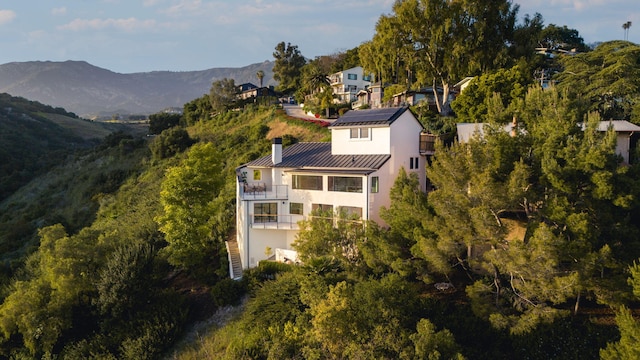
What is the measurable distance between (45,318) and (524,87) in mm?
34534

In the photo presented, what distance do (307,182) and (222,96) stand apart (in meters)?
47.6

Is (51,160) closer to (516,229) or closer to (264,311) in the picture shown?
(264,311)

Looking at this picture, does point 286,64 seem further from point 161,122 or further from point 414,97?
point 414,97

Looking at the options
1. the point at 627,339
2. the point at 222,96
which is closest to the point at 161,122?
the point at 222,96

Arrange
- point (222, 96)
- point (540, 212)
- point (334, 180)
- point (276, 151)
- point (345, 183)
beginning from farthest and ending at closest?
point (222, 96) < point (276, 151) < point (334, 180) < point (345, 183) < point (540, 212)

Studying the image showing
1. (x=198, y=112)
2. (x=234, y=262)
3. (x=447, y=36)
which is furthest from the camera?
(x=198, y=112)

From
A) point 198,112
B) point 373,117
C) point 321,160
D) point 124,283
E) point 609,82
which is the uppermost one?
point 198,112

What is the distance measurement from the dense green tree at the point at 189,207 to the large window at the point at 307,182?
5465 mm

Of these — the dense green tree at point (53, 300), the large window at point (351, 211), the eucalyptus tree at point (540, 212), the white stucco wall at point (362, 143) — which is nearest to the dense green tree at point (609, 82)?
the eucalyptus tree at point (540, 212)

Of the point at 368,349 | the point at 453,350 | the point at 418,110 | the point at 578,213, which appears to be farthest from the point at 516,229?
the point at 418,110

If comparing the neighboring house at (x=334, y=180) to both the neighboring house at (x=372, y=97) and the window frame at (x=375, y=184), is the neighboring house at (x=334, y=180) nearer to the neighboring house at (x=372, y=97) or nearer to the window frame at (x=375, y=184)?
the window frame at (x=375, y=184)

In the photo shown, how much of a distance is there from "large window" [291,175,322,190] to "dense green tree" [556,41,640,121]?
16523mm

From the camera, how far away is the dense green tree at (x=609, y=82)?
2852cm

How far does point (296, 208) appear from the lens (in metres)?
25.3
